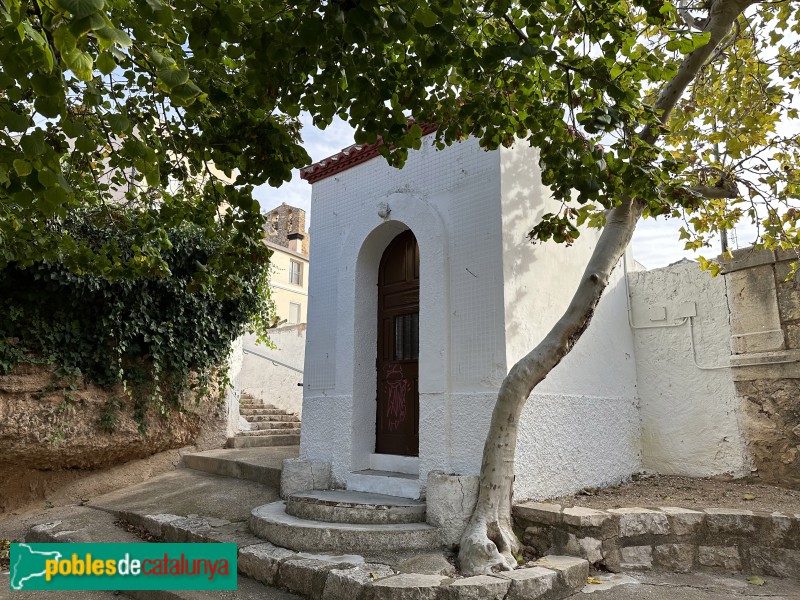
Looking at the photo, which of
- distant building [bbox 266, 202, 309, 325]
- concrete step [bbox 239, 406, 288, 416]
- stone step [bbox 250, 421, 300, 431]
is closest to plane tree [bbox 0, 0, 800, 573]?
stone step [bbox 250, 421, 300, 431]

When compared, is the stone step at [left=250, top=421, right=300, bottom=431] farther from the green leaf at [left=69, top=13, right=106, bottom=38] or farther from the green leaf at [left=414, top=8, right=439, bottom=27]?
the green leaf at [left=69, top=13, right=106, bottom=38]

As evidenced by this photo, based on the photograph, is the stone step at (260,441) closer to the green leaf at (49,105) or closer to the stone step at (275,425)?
the stone step at (275,425)

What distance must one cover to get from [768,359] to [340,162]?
5382 mm

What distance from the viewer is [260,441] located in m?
9.05

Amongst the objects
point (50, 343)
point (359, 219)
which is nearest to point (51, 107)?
point (359, 219)

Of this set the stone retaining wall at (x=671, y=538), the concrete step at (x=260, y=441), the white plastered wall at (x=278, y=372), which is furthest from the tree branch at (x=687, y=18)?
the white plastered wall at (x=278, y=372)

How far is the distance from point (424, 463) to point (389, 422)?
1.03 m

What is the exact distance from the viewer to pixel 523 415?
525cm

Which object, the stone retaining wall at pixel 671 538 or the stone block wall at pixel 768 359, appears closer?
the stone retaining wall at pixel 671 538

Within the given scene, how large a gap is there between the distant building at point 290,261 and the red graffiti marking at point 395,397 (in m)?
15.5

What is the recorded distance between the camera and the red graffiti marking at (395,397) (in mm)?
6285

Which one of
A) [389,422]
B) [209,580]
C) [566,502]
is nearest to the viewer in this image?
[209,580]

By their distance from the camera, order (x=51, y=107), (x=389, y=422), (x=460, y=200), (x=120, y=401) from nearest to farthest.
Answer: (x=51, y=107) < (x=460, y=200) < (x=389, y=422) < (x=120, y=401)

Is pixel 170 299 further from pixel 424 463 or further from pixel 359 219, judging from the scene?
pixel 424 463
